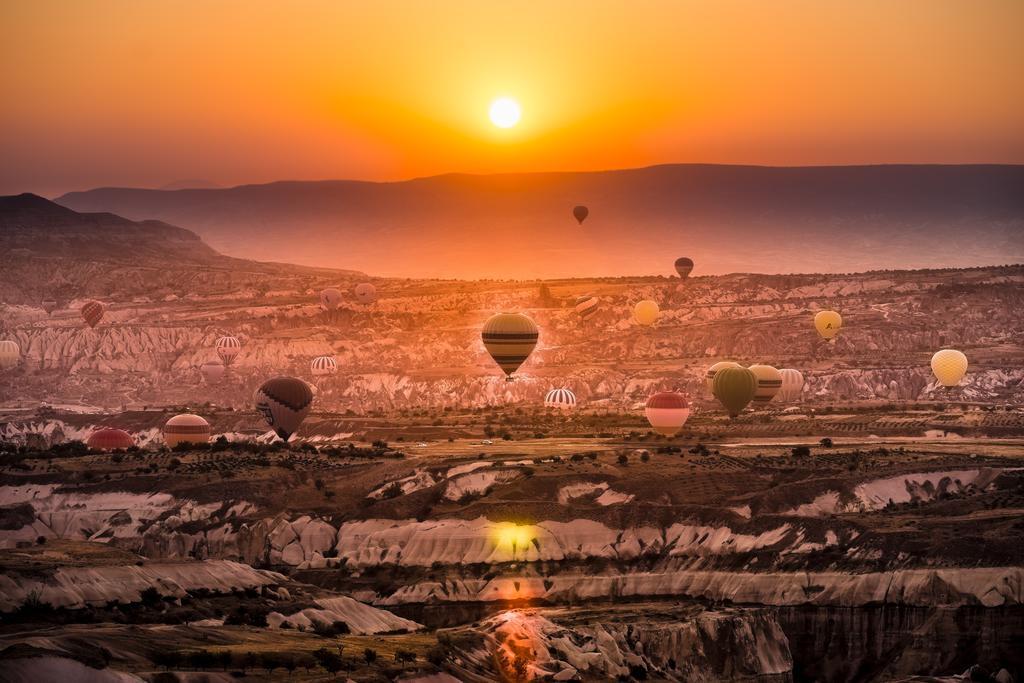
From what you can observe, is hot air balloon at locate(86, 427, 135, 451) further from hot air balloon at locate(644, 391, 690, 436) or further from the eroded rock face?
the eroded rock face

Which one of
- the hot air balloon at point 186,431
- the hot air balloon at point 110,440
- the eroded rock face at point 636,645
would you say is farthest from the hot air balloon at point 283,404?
the eroded rock face at point 636,645

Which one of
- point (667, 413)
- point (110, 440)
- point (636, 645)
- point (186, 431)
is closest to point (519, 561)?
point (636, 645)

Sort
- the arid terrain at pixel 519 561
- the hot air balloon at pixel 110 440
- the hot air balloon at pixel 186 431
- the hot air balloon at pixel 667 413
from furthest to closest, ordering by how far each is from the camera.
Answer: the hot air balloon at pixel 667 413, the hot air balloon at pixel 110 440, the hot air balloon at pixel 186 431, the arid terrain at pixel 519 561

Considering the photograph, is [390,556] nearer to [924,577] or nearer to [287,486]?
[287,486]

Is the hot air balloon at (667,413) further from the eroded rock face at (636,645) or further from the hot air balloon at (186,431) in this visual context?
the eroded rock face at (636,645)

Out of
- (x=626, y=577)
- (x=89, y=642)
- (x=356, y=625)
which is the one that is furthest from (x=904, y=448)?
(x=89, y=642)

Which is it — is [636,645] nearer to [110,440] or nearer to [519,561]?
[519,561]

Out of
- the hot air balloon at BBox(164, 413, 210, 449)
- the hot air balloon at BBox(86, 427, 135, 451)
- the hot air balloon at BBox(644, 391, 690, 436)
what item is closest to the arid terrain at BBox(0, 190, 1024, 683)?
the hot air balloon at BBox(86, 427, 135, 451)
